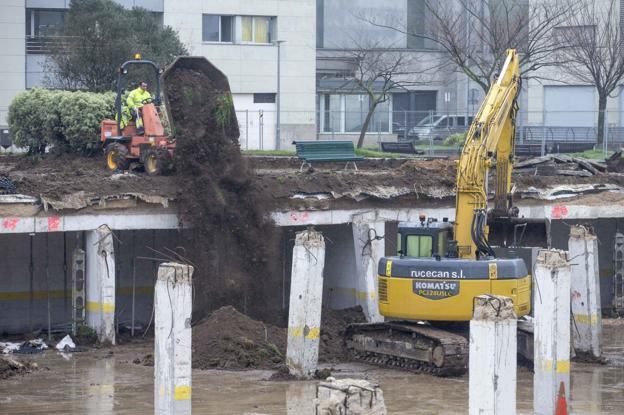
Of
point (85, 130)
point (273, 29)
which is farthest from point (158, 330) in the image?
point (273, 29)

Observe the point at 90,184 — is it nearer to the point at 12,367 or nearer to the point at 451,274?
the point at 12,367

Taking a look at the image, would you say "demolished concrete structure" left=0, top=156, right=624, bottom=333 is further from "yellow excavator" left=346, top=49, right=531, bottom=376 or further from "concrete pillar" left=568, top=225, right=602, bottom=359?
"yellow excavator" left=346, top=49, right=531, bottom=376

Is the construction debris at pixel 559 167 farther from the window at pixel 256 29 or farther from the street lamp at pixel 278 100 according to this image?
the window at pixel 256 29

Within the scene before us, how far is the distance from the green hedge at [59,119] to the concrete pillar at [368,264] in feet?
34.2

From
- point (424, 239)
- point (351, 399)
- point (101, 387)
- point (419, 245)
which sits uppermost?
point (424, 239)

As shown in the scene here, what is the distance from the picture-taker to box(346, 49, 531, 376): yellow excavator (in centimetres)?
1900

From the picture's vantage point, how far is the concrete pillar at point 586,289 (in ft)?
69.4

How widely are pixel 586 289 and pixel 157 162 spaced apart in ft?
29.5

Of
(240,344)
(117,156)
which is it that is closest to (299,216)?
(240,344)

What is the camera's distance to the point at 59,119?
31.9 m

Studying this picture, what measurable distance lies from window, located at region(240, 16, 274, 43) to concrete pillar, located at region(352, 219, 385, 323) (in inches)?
1194

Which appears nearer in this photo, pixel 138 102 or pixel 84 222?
pixel 84 222

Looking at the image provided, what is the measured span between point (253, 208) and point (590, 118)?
105ft

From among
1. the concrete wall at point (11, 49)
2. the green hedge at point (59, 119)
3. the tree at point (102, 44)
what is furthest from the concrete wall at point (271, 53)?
the green hedge at point (59, 119)
